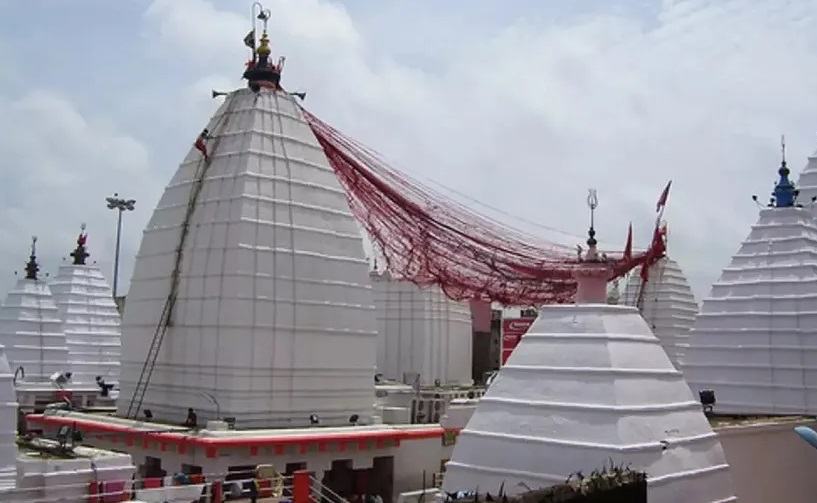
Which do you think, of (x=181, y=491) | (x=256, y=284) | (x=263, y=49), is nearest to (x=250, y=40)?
(x=263, y=49)

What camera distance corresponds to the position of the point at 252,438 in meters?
21.8

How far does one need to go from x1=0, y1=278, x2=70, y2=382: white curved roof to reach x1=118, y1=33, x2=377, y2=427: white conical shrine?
35.9 feet

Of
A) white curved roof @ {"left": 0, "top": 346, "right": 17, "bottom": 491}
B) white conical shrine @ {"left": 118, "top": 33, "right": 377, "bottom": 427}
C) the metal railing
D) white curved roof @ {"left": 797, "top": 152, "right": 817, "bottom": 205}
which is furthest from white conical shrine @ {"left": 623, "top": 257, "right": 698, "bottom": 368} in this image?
white curved roof @ {"left": 0, "top": 346, "right": 17, "bottom": 491}

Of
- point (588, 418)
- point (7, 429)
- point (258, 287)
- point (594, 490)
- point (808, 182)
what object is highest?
point (808, 182)

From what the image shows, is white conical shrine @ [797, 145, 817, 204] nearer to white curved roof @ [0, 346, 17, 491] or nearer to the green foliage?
the green foliage

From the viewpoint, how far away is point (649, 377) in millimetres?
15047

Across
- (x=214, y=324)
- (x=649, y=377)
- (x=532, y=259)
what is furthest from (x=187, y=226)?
(x=649, y=377)

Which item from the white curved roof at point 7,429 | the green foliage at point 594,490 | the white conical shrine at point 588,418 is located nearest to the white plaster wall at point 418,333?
the white conical shrine at point 588,418

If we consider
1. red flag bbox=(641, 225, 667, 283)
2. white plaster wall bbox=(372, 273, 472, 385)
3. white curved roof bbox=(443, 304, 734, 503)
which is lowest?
white curved roof bbox=(443, 304, 734, 503)

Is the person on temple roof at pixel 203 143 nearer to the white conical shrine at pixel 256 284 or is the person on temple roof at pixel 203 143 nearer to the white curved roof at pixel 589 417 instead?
the white conical shrine at pixel 256 284

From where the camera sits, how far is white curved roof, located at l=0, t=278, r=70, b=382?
117 ft

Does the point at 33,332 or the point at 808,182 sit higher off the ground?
the point at 808,182

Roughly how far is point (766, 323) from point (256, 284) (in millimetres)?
15141

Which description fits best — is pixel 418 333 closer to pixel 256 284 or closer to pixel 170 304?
pixel 170 304
